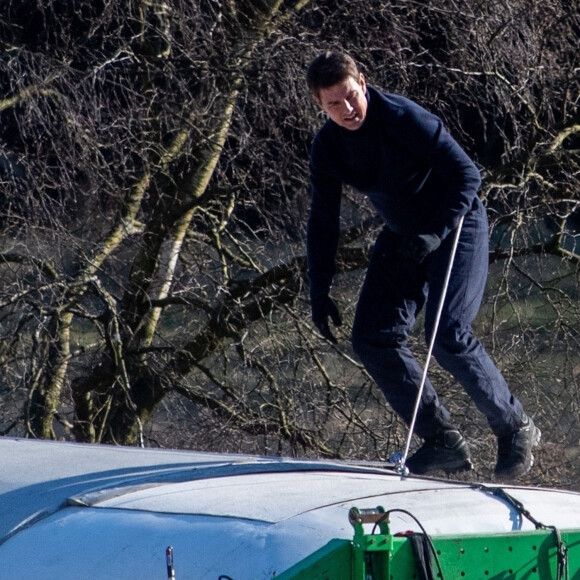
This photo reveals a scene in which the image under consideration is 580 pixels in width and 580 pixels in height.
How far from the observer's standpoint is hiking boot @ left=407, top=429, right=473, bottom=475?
167 inches

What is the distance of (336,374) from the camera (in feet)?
26.5

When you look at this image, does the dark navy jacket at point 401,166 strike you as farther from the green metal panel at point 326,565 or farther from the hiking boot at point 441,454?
the green metal panel at point 326,565

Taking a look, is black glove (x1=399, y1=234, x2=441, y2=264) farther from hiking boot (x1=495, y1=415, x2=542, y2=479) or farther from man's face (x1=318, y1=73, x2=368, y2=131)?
hiking boot (x1=495, y1=415, x2=542, y2=479)

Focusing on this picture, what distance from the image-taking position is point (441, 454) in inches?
168

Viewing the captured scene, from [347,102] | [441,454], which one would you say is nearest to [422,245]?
[347,102]

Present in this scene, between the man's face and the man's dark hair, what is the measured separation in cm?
2

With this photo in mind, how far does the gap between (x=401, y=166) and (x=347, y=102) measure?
1.14 ft

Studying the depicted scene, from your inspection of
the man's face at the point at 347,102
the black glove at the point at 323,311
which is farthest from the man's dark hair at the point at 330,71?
the black glove at the point at 323,311

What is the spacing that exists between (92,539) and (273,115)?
5.24 metres

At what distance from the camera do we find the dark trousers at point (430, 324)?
165 inches

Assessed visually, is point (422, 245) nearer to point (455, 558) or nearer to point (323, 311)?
point (323, 311)

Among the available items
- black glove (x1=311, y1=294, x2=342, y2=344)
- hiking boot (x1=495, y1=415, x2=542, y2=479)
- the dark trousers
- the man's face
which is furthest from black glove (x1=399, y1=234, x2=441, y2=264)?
hiking boot (x1=495, y1=415, x2=542, y2=479)

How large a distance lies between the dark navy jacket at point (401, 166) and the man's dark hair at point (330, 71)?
22 cm

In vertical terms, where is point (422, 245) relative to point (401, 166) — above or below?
below
